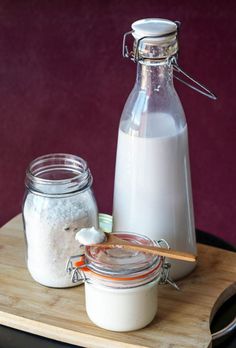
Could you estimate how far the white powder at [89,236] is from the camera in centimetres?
76

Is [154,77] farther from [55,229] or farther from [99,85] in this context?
[99,85]

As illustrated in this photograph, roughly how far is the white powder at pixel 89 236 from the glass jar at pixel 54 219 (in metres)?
0.05

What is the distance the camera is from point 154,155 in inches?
31.6

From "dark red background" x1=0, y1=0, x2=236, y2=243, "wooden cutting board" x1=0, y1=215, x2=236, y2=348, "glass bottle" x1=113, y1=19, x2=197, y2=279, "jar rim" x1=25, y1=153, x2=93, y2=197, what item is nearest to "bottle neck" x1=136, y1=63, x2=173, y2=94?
"glass bottle" x1=113, y1=19, x2=197, y2=279

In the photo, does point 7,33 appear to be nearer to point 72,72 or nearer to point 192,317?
point 72,72

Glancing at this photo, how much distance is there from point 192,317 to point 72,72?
3.04ft

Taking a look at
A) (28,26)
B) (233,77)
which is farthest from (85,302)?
(28,26)

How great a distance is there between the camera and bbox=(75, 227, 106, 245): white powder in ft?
2.50

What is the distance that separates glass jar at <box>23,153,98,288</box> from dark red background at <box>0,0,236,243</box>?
2.34 ft

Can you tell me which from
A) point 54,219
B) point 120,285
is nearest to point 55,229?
point 54,219

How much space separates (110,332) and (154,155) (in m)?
0.22

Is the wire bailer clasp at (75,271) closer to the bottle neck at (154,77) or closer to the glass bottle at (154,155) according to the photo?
the glass bottle at (154,155)

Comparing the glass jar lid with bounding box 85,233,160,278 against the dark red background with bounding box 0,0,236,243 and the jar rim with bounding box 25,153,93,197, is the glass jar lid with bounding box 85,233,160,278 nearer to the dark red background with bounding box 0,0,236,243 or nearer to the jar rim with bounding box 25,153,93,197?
the jar rim with bounding box 25,153,93,197

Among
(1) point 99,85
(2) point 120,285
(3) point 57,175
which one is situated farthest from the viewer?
(1) point 99,85
